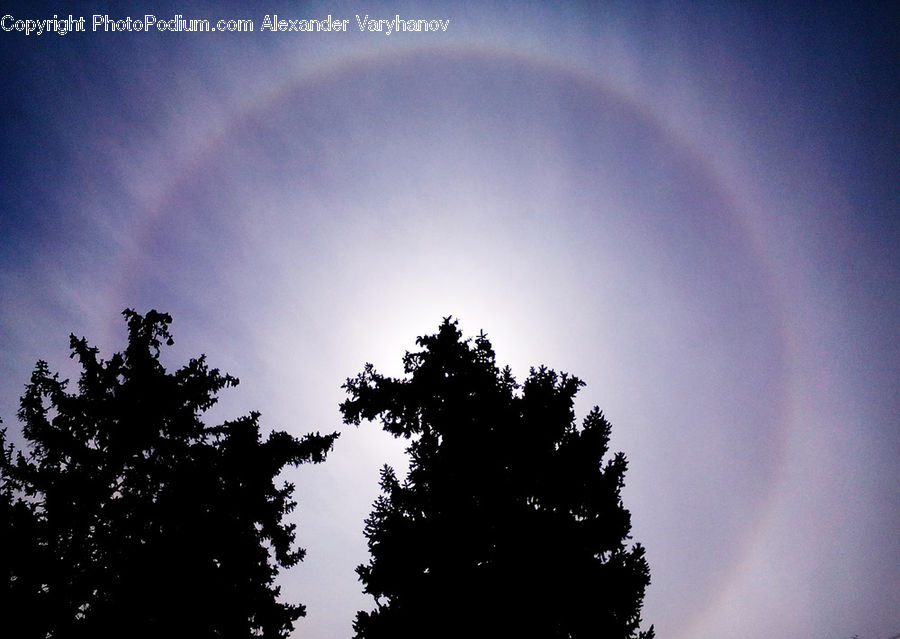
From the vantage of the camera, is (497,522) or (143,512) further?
(143,512)

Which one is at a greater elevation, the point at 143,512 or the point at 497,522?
the point at 143,512

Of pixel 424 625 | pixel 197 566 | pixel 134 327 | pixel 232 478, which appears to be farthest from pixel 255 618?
pixel 134 327

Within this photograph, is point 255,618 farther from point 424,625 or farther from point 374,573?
point 424,625
